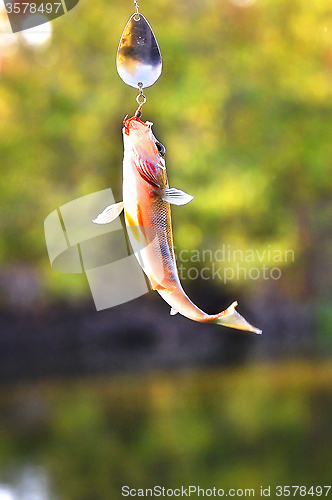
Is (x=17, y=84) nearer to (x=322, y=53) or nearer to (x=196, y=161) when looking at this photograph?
(x=196, y=161)

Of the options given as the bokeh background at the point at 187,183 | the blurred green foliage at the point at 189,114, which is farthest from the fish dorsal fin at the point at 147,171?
the blurred green foliage at the point at 189,114

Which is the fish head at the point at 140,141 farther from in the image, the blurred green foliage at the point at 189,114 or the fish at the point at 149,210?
the blurred green foliage at the point at 189,114

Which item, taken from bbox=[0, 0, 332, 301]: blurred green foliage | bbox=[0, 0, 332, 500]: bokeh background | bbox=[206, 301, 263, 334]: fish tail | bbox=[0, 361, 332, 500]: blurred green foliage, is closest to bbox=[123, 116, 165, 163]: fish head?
bbox=[206, 301, 263, 334]: fish tail

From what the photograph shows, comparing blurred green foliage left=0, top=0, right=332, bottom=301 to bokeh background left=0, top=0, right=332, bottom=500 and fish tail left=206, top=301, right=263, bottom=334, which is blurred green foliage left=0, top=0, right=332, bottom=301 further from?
fish tail left=206, top=301, right=263, bottom=334

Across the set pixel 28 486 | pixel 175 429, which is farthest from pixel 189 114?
pixel 28 486

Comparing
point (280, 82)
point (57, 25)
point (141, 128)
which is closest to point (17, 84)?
point (57, 25)
